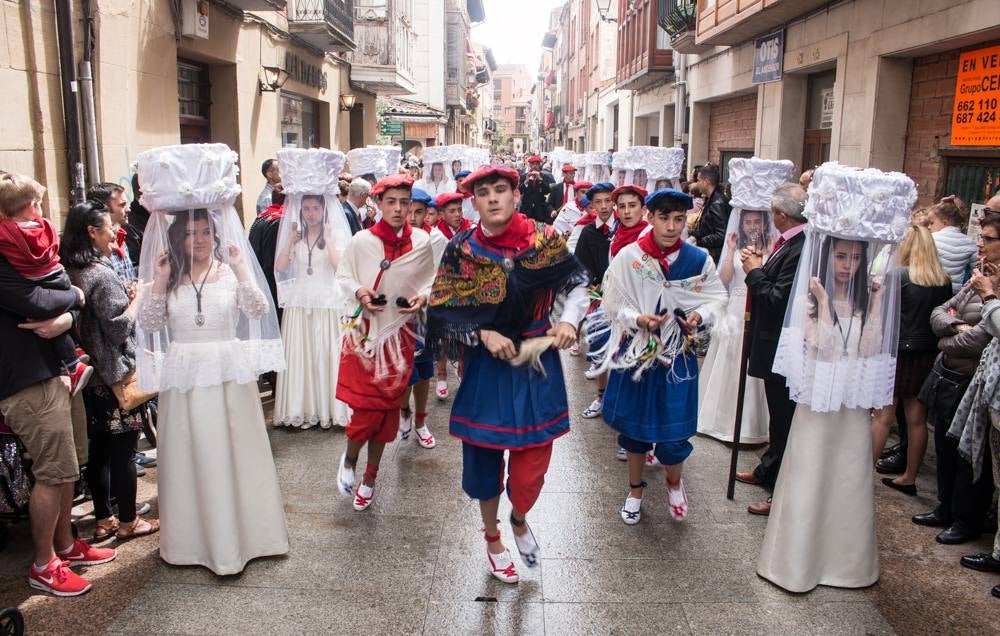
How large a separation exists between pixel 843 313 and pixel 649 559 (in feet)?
5.34

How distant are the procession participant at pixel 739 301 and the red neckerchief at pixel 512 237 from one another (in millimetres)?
2362

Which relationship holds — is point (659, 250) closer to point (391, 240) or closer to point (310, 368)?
point (391, 240)

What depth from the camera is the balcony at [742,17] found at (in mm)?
10188

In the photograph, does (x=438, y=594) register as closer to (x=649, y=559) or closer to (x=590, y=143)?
(x=649, y=559)

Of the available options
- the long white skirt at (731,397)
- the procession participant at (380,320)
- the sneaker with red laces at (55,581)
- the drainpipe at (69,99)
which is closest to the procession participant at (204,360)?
the sneaker with red laces at (55,581)

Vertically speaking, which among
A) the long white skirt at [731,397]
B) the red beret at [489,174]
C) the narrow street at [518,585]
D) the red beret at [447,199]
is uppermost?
the red beret at [489,174]

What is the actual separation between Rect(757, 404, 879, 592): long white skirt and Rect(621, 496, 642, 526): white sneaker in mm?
897

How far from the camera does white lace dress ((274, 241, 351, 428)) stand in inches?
240

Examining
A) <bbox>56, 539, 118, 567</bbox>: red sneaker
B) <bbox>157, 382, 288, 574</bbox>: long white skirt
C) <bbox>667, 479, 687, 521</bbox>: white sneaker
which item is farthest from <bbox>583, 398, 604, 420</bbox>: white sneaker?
<bbox>56, 539, 118, 567</bbox>: red sneaker

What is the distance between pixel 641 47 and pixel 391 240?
1701 cm

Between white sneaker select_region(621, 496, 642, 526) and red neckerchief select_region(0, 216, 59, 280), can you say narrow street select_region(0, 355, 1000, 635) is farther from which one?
red neckerchief select_region(0, 216, 59, 280)

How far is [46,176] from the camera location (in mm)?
6852

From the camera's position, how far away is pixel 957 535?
4371mm

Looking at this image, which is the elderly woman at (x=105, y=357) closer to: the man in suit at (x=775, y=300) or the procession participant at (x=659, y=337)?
the procession participant at (x=659, y=337)
